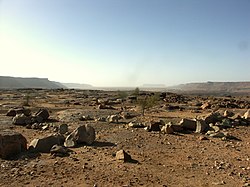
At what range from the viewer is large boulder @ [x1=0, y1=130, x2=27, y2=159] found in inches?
411

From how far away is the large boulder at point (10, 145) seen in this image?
34.3 feet

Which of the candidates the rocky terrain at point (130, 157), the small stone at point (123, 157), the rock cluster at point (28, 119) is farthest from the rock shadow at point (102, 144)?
the rock cluster at point (28, 119)

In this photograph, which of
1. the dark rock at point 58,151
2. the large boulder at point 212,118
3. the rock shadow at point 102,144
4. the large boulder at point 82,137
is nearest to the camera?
the dark rock at point 58,151

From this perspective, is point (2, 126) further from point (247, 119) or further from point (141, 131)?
point (247, 119)

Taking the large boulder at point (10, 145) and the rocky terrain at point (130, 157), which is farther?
the large boulder at point (10, 145)

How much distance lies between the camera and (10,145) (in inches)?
421

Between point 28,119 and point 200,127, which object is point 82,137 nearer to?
point 200,127

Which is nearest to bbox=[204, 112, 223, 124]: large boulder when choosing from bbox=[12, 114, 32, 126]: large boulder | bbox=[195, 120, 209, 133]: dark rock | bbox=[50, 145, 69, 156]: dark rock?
bbox=[195, 120, 209, 133]: dark rock

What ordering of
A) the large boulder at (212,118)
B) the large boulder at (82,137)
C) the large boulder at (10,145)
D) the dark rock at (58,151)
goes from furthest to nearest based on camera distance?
the large boulder at (212,118) → the large boulder at (82,137) → the dark rock at (58,151) → the large boulder at (10,145)

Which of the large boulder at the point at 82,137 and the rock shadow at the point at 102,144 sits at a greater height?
the large boulder at the point at 82,137

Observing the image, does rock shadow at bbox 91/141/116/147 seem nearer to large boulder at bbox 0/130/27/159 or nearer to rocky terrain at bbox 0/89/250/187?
rocky terrain at bbox 0/89/250/187

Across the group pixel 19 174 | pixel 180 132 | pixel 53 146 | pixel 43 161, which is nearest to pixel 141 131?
pixel 180 132

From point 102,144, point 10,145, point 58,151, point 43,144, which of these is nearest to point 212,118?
point 102,144

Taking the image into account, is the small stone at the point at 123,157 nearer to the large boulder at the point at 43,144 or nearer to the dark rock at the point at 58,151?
the dark rock at the point at 58,151
